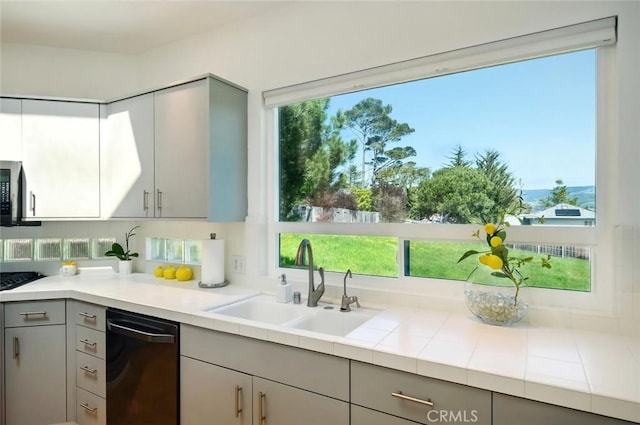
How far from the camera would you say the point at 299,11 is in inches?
81.7

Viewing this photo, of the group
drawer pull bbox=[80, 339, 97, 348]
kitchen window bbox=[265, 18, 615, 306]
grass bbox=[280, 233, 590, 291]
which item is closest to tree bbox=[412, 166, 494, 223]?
kitchen window bbox=[265, 18, 615, 306]

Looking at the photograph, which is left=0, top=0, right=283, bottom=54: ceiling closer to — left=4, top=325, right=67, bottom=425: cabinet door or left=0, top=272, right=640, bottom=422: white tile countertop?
left=0, top=272, right=640, bottom=422: white tile countertop

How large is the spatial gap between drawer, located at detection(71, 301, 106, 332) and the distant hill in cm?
232

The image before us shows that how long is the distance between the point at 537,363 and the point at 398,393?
17.8 inches

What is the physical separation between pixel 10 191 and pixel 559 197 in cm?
322

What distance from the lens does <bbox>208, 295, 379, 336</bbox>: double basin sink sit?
1.71m

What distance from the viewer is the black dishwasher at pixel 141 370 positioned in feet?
5.55

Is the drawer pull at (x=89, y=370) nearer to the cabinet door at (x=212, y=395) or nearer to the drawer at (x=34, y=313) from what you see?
the drawer at (x=34, y=313)

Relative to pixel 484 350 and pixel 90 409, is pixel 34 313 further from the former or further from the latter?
pixel 484 350

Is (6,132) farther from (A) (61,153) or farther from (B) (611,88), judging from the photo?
(B) (611,88)

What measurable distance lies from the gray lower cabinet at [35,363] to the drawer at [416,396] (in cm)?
195

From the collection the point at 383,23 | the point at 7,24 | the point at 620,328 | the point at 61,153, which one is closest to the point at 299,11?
the point at 383,23

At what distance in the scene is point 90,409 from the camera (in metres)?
2.03

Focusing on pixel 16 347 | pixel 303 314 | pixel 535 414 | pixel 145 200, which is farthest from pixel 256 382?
pixel 16 347
